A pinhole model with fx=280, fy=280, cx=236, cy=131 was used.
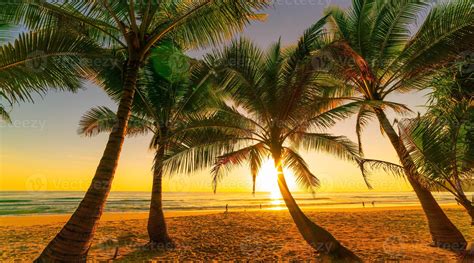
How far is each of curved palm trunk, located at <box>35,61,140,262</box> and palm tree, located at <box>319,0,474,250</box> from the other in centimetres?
458

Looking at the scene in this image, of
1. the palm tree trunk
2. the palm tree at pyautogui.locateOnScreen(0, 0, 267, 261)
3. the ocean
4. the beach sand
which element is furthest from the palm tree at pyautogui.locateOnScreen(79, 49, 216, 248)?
the ocean

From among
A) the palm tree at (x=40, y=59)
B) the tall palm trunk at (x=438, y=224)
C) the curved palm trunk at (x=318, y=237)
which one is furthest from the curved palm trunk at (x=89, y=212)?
the tall palm trunk at (x=438, y=224)

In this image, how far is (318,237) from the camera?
22.9ft

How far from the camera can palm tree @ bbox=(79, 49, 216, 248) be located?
8547mm

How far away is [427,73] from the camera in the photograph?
765 cm

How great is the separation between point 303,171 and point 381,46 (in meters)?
4.55

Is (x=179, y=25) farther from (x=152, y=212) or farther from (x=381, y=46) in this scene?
(x=381, y=46)

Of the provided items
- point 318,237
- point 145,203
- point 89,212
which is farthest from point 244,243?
point 145,203

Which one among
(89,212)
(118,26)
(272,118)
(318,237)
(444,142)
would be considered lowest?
(318,237)

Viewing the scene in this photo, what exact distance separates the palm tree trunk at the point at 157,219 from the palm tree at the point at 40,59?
340 cm

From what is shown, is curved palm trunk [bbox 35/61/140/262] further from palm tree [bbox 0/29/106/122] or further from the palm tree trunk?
the palm tree trunk

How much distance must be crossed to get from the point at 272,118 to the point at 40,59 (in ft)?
18.1

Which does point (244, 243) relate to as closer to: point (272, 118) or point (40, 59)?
point (272, 118)

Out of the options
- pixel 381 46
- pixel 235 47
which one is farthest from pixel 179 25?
pixel 381 46
